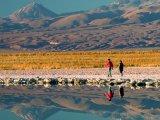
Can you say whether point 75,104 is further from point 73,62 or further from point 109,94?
point 73,62

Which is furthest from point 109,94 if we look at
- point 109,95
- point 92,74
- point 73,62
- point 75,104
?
point 73,62

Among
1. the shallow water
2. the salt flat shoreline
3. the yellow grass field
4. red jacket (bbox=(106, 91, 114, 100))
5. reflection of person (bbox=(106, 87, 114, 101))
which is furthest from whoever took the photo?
the yellow grass field

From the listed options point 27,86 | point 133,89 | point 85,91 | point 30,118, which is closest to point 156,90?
point 133,89

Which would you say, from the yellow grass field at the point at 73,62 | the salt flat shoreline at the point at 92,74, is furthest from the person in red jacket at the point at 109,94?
the yellow grass field at the point at 73,62

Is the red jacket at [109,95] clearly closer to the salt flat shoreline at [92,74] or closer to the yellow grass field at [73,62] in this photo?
the salt flat shoreline at [92,74]

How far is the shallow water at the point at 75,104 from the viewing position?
23812mm

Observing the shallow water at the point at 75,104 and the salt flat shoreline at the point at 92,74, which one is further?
the salt flat shoreline at the point at 92,74

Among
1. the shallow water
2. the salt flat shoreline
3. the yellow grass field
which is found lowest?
the shallow water

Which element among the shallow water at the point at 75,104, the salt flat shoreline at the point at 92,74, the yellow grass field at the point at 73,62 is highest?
the yellow grass field at the point at 73,62

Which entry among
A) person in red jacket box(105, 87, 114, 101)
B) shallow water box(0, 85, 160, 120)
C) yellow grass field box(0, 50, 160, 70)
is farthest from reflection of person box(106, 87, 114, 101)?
yellow grass field box(0, 50, 160, 70)

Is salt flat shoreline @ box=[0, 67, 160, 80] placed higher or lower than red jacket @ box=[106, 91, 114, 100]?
higher

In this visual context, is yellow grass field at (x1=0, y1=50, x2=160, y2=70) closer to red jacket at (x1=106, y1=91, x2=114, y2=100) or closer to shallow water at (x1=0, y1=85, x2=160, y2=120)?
shallow water at (x1=0, y1=85, x2=160, y2=120)

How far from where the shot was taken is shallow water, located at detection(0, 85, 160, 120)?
2381cm

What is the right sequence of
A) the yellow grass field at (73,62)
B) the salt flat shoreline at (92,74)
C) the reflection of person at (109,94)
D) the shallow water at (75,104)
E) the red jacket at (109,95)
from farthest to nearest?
the yellow grass field at (73,62)
the salt flat shoreline at (92,74)
the red jacket at (109,95)
the reflection of person at (109,94)
the shallow water at (75,104)
